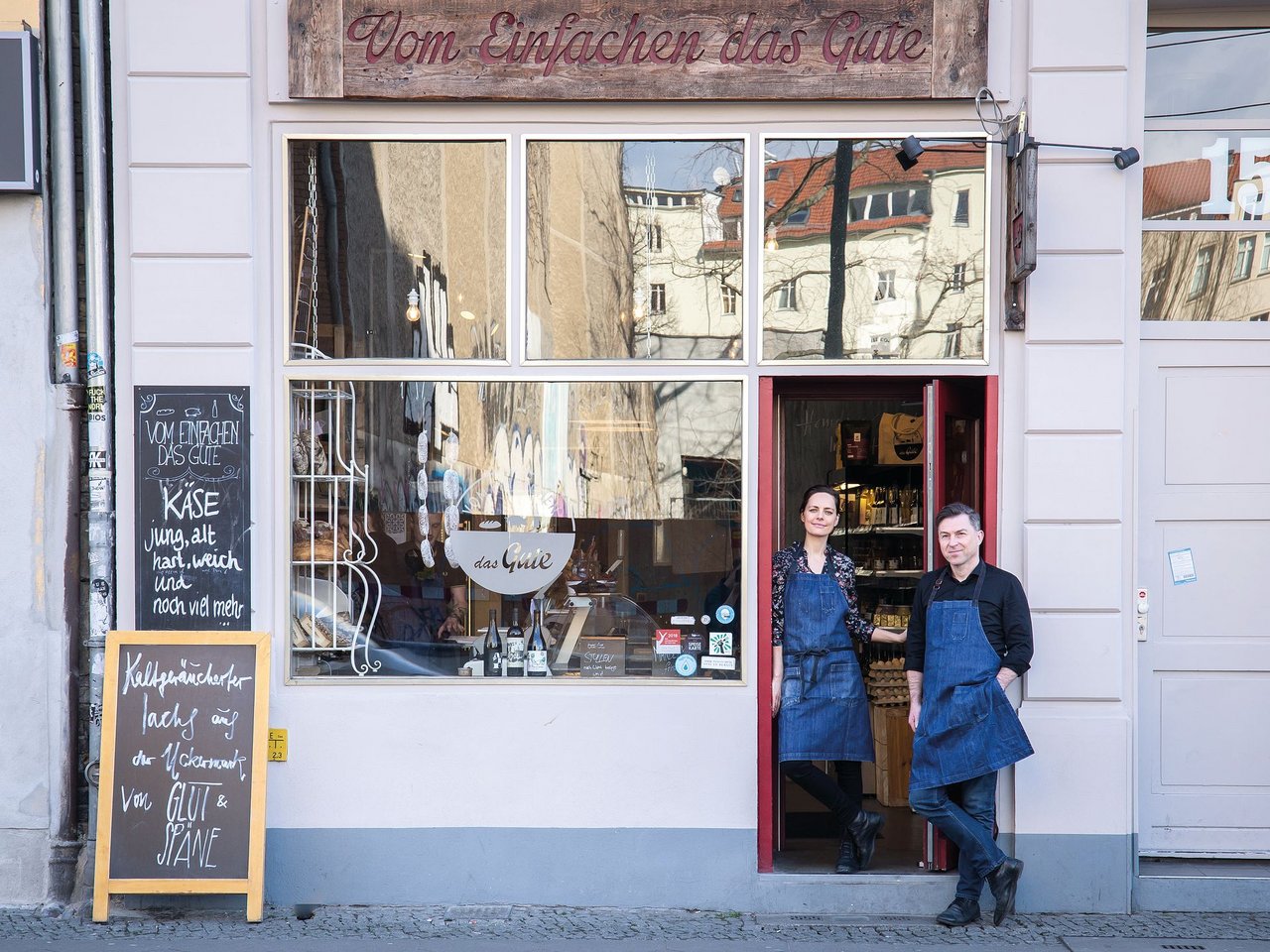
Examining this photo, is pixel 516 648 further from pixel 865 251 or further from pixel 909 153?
pixel 909 153

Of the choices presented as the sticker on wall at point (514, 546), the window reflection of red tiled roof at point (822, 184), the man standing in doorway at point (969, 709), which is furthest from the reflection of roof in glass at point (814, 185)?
the sticker on wall at point (514, 546)

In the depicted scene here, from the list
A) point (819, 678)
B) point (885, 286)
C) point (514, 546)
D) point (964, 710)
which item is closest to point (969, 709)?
point (964, 710)

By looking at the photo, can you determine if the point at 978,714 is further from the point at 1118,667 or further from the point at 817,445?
the point at 817,445

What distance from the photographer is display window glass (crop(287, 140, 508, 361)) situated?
555cm

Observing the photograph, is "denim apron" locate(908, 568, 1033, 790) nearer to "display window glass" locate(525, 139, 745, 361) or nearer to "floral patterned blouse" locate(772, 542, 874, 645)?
"floral patterned blouse" locate(772, 542, 874, 645)

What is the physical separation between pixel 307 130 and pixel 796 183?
8.08ft

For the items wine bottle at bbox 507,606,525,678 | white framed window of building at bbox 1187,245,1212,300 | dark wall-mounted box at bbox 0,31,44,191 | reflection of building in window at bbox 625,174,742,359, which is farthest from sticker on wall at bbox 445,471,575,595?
white framed window of building at bbox 1187,245,1212,300

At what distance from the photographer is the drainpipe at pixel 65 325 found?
5.39m

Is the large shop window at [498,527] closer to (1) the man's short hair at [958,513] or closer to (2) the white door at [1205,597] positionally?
(1) the man's short hair at [958,513]

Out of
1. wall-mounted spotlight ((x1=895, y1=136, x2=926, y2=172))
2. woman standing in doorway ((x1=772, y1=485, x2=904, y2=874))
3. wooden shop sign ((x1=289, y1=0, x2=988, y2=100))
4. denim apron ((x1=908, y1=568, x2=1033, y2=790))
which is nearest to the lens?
denim apron ((x1=908, y1=568, x2=1033, y2=790))

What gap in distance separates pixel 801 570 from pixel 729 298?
4.65 feet

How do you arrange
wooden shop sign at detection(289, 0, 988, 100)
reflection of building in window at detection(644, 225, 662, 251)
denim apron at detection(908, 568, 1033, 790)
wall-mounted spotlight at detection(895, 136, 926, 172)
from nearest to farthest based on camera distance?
1. denim apron at detection(908, 568, 1033, 790)
2. wall-mounted spotlight at detection(895, 136, 926, 172)
3. wooden shop sign at detection(289, 0, 988, 100)
4. reflection of building in window at detection(644, 225, 662, 251)

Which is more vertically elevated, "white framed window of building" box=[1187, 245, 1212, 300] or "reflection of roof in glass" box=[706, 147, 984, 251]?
"reflection of roof in glass" box=[706, 147, 984, 251]

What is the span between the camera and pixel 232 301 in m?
5.39
